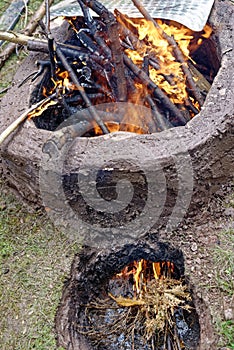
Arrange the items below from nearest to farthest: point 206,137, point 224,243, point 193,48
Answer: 1. point 206,137
2. point 224,243
3. point 193,48

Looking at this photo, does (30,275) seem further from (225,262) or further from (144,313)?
(225,262)

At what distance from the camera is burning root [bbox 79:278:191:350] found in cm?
253

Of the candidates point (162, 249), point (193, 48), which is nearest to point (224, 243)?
point (162, 249)

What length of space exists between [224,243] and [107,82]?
1.27m

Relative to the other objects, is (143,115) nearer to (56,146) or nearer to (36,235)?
(56,146)

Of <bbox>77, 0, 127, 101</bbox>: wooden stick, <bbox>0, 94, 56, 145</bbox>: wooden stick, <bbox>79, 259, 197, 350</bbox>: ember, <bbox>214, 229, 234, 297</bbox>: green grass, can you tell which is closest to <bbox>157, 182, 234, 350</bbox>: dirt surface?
<bbox>214, 229, 234, 297</bbox>: green grass

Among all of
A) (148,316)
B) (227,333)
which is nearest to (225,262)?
(227,333)

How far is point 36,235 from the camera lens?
113 inches

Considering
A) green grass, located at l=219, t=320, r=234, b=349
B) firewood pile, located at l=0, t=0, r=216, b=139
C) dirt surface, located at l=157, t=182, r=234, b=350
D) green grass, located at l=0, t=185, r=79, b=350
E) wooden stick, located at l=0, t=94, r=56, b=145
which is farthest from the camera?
firewood pile, located at l=0, t=0, r=216, b=139

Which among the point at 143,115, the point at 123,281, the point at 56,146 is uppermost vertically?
the point at 56,146

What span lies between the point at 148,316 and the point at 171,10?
1998 millimetres

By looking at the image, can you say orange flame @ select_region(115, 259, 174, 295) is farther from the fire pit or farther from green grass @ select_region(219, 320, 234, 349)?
green grass @ select_region(219, 320, 234, 349)

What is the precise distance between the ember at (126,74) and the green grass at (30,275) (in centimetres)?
69

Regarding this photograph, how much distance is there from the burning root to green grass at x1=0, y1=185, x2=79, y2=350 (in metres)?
0.26
